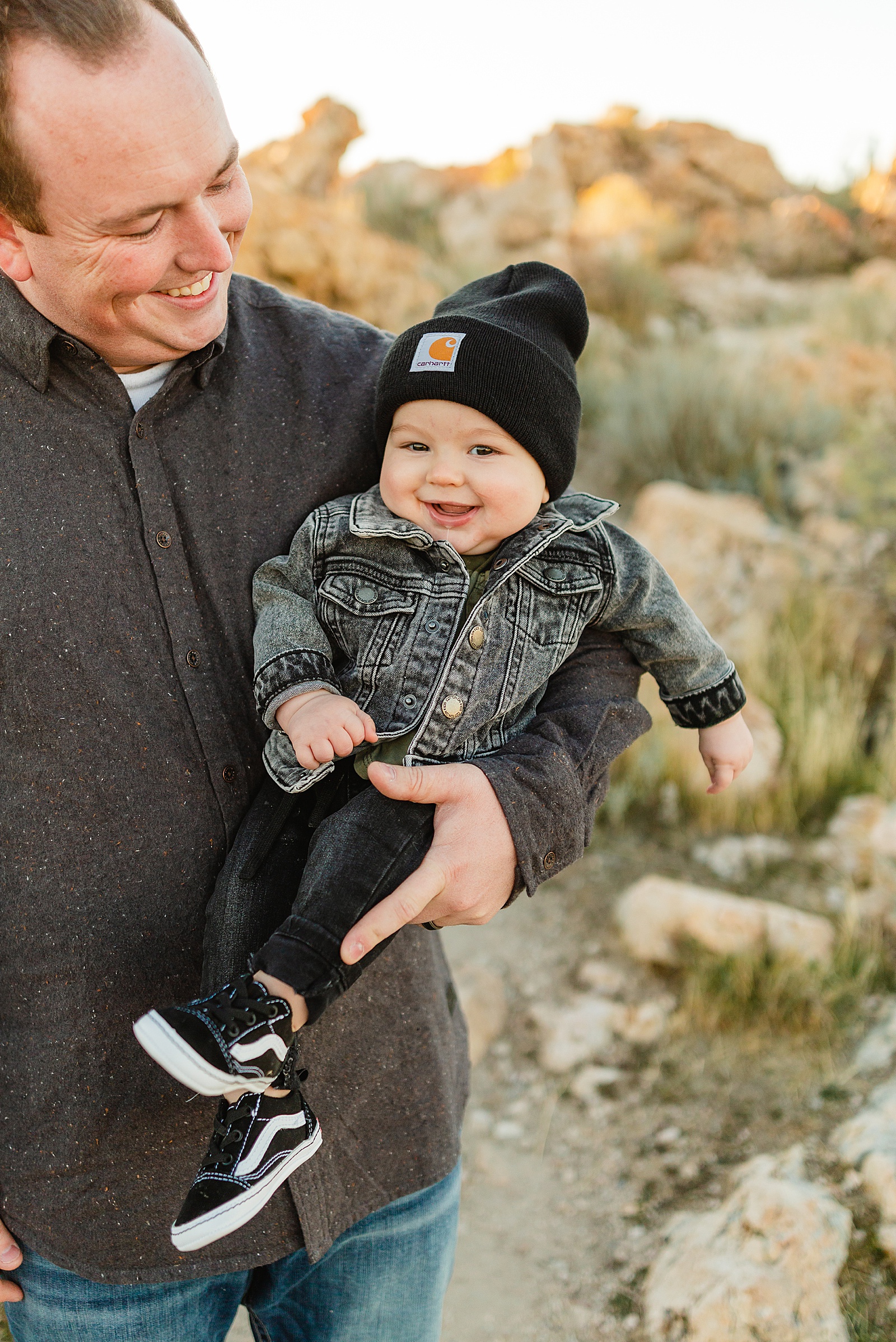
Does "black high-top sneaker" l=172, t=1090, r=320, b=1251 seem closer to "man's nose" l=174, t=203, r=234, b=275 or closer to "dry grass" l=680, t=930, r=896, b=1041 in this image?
"man's nose" l=174, t=203, r=234, b=275

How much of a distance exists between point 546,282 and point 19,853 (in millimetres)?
1430

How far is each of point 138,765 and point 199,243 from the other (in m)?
0.83

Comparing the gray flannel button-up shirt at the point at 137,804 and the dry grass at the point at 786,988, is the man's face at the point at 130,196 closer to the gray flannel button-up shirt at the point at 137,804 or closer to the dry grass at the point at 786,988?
the gray flannel button-up shirt at the point at 137,804

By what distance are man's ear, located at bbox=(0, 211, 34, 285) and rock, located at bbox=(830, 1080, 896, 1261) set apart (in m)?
2.84

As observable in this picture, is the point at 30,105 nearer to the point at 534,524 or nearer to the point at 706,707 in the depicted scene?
the point at 534,524

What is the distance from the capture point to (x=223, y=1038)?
1.32 m

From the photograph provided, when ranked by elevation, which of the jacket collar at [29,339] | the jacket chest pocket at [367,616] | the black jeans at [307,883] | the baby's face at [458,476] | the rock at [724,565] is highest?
the jacket collar at [29,339]

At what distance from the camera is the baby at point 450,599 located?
1.58m

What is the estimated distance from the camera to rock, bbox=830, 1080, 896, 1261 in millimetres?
2488

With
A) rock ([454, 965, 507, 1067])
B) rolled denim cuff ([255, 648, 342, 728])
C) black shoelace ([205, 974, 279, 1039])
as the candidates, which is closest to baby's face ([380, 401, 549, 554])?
rolled denim cuff ([255, 648, 342, 728])

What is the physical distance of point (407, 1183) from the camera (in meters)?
1.76

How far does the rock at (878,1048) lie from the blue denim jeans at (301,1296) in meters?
2.02

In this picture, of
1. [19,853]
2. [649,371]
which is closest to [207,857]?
[19,853]

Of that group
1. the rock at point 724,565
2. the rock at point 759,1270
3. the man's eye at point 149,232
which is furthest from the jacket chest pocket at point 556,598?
the rock at point 724,565
